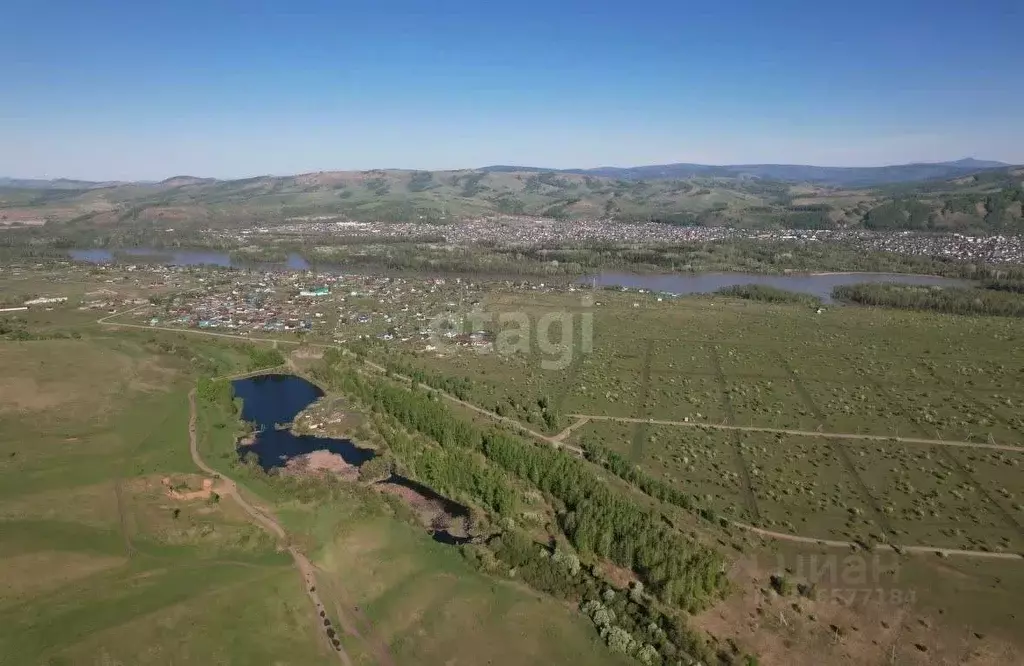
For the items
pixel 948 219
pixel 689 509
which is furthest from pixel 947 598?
pixel 948 219

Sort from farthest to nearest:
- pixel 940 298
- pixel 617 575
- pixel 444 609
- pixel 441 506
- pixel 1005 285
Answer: pixel 1005 285, pixel 940 298, pixel 441 506, pixel 617 575, pixel 444 609

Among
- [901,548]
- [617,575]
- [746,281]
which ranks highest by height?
[746,281]

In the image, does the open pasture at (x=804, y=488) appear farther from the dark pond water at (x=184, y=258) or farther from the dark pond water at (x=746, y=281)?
the dark pond water at (x=184, y=258)

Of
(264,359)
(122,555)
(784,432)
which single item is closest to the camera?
(122,555)

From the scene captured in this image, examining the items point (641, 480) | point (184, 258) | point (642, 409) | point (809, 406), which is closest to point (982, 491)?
point (809, 406)

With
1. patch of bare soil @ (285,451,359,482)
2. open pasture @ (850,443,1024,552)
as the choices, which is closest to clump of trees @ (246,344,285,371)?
patch of bare soil @ (285,451,359,482)

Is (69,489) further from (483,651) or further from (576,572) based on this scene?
(576,572)

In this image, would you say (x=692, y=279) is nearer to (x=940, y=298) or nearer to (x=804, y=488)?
(x=940, y=298)
